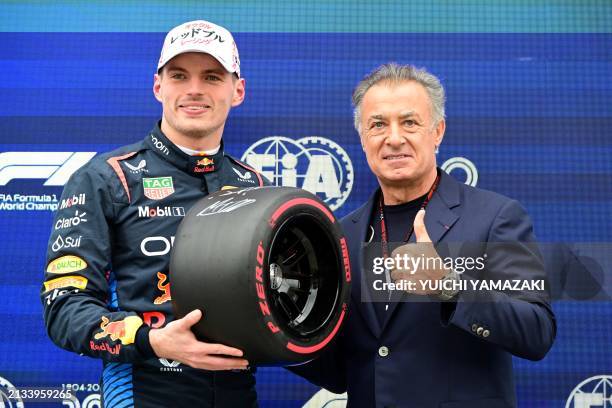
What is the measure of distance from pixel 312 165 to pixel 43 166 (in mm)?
1156

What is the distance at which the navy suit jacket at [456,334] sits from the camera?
176 centimetres

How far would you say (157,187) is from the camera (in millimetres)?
2027

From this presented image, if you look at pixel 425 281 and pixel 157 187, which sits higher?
pixel 157 187

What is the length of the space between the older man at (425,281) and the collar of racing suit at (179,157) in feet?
1.61

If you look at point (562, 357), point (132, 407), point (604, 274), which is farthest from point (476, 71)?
point (132, 407)

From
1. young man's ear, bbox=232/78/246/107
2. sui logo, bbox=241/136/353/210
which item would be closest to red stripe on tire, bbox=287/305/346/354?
young man's ear, bbox=232/78/246/107

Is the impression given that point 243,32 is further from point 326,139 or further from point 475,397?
point 475,397

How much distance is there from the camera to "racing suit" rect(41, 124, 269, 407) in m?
1.83

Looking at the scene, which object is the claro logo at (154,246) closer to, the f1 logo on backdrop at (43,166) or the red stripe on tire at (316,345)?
the red stripe on tire at (316,345)

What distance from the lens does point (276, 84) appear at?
3027 mm

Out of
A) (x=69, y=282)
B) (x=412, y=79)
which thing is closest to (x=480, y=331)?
(x=412, y=79)

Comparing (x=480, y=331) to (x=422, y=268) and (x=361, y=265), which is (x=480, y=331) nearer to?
(x=422, y=268)

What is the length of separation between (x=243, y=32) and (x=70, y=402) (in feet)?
5.68

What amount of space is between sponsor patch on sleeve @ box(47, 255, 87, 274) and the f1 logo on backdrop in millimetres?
1171
